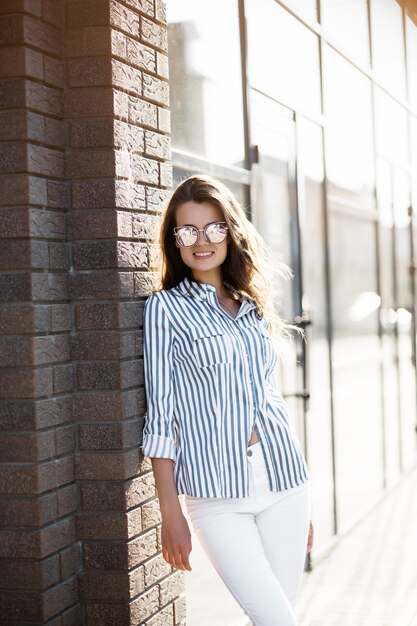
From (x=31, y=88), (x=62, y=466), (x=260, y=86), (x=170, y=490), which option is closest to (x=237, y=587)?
(x=170, y=490)

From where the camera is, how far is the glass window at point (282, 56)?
180 inches

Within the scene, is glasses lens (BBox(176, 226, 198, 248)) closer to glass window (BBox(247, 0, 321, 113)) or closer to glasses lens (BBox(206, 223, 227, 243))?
glasses lens (BBox(206, 223, 227, 243))

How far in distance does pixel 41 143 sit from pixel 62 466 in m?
0.90

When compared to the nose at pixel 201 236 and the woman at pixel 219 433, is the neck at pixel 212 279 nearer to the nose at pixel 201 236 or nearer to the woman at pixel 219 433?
the woman at pixel 219 433

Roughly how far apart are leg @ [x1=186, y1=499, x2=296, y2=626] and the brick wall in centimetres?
30

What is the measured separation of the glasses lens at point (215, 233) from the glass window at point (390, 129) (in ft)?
15.1

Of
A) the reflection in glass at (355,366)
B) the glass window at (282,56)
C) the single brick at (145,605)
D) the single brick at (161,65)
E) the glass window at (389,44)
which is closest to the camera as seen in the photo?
the single brick at (145,605)

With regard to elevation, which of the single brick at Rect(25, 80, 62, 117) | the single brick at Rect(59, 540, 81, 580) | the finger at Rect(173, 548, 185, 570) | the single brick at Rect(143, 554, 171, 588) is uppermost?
the single brick at Rect(25, 80, 62, 117)

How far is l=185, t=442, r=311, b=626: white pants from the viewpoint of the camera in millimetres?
2500

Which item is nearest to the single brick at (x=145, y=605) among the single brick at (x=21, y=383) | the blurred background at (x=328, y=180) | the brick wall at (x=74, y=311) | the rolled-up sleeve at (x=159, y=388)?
the brick wall at (x=74, y=311)

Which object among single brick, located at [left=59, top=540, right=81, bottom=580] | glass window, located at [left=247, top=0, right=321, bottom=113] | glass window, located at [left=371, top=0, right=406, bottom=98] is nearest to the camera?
single brick, located at [left=59, top=540, right=81, bottom=580]

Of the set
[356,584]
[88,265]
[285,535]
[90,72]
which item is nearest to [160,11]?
[90,72]

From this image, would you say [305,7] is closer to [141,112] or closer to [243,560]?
[141,112]

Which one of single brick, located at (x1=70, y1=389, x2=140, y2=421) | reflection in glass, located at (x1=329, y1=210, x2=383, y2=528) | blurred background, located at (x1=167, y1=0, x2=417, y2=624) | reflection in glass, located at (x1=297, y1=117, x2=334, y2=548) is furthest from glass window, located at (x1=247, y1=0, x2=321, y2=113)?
single brick, located at (x1=70, y1=389, x2=140, y2=421)
